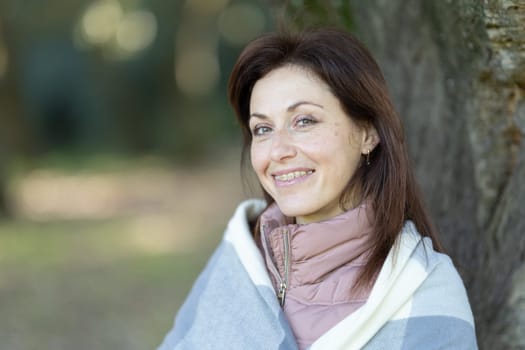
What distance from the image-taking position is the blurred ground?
19.4 feet

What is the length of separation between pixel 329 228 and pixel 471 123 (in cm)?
79

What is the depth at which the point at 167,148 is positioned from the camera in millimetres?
16797

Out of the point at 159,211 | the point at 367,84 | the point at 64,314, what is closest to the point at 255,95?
the point at 367,84

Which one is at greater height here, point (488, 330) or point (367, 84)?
point (367, 84)

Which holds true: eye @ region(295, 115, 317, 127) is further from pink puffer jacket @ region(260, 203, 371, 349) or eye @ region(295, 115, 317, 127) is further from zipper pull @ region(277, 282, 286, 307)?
zipper pull @ region(277, 282, 286, 307)

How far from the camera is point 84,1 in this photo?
13250 mm

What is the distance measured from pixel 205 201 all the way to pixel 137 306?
611cm

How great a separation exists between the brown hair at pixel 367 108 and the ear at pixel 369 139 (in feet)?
0.08

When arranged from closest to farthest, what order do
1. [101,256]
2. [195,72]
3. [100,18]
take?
1. [101,256]
2. [100,18]
3. [195,72]

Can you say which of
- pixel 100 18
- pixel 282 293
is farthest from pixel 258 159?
pixel 100 18

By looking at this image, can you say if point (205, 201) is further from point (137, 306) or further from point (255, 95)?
point (255, 95)

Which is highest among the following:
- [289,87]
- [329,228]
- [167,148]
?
[289,87]

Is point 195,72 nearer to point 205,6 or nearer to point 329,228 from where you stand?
point 205,6

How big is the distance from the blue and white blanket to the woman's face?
275 millimetres
